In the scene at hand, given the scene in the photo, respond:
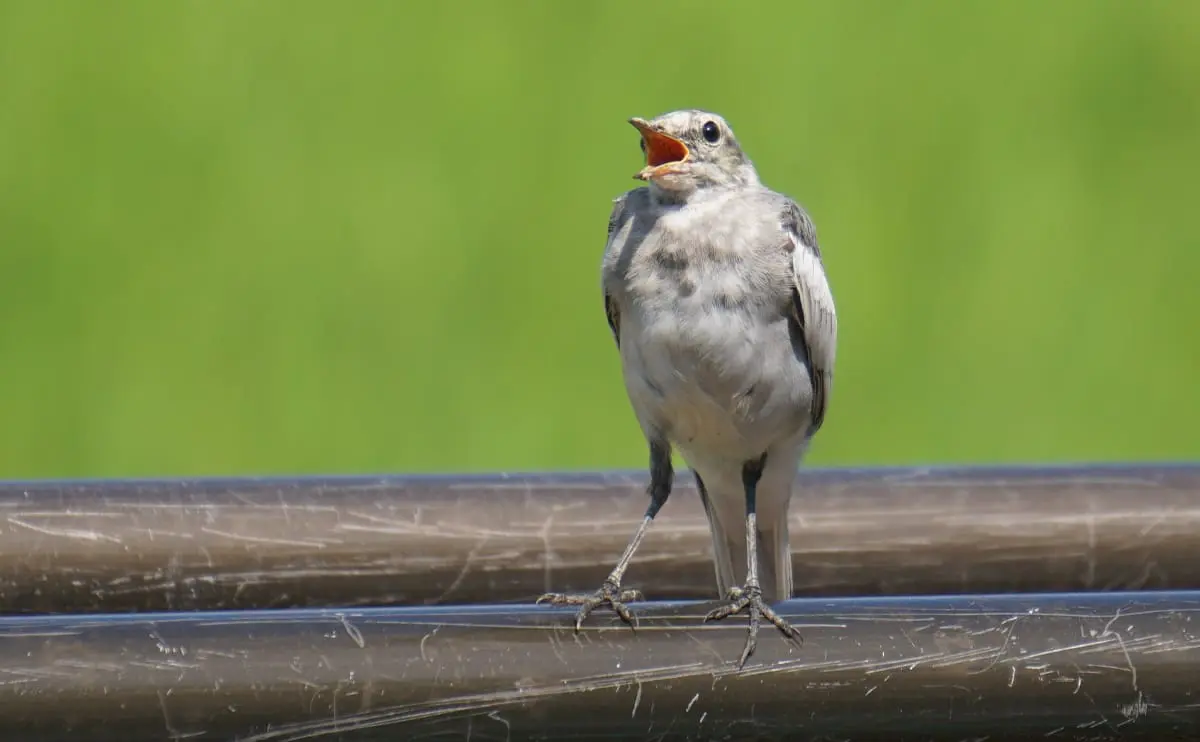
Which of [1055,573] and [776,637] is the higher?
[776,637]

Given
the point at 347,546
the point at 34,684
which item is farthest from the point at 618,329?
the point at 34,684

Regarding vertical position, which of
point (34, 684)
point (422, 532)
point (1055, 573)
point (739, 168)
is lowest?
point (1055, 573)

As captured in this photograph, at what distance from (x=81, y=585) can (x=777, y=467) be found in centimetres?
186

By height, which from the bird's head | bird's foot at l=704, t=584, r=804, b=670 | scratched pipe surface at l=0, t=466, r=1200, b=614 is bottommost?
scratched pipe surface at l=0, t=466, r=1200, b=614

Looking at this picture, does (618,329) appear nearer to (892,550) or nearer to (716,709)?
(892,550)

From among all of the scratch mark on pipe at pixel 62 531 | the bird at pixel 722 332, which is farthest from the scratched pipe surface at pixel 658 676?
the scratch mark on pipe at pixel 62 531

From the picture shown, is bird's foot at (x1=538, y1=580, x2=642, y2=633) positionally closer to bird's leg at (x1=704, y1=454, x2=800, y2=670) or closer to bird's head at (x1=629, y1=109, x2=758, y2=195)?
bird's leg at (x1=704, y1=454, x2=800, y2=670)

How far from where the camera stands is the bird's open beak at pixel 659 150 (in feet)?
13.1

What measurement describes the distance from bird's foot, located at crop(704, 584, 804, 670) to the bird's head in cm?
115

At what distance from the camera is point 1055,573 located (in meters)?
3.95

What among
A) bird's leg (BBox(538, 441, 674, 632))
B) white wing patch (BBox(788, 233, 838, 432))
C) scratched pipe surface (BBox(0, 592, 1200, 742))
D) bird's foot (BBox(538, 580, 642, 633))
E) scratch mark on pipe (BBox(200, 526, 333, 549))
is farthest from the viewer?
white wing patch (BBox(788, 233, 838, 432))

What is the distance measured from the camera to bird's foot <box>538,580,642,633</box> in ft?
9.24

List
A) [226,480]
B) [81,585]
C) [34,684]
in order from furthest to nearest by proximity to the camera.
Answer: [226,480] → [81,585] → [34,684]

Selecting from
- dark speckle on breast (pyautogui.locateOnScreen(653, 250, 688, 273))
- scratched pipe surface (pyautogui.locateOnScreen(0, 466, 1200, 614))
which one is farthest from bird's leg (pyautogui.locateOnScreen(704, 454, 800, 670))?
dark speckle on breast (pyautogui.locateOnScreen(653, 250, 688, 273))
